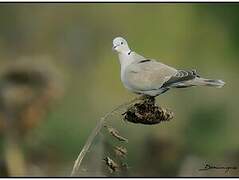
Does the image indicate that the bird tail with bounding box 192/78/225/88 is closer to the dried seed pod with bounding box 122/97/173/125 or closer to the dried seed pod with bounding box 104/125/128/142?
the dried seed pod with bounding box 122/97/173/125

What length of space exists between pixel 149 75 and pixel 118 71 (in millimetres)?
92

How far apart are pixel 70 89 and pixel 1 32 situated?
254 millimetres

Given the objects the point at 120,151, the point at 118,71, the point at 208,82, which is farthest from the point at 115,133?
the point at 208,82

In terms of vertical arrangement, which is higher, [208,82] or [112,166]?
[208,82]

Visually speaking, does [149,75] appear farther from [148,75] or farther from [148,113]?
[148,113]

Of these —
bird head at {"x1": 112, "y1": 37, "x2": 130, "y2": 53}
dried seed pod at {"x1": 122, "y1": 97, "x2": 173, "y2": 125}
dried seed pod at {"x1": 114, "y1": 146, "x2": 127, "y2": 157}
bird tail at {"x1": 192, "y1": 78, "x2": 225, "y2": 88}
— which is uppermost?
bird head at {"x1": 112, "y1": 37, "x2": 130, "y2": 53}

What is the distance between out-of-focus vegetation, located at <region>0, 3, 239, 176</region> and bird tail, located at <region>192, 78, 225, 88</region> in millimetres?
13

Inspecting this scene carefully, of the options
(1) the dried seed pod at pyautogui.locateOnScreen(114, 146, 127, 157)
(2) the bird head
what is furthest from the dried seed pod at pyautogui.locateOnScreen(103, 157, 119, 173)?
(2) the bird head

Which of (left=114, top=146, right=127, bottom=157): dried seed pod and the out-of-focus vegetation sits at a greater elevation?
the out-of-focus vegetation

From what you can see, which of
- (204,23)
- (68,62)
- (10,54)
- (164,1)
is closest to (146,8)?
(164,1)

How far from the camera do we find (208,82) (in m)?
1.54

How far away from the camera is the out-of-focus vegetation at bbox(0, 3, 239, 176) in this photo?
1536 mm

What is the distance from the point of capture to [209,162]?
5.06 feet

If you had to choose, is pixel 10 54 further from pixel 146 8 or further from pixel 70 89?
pixel 146 8
